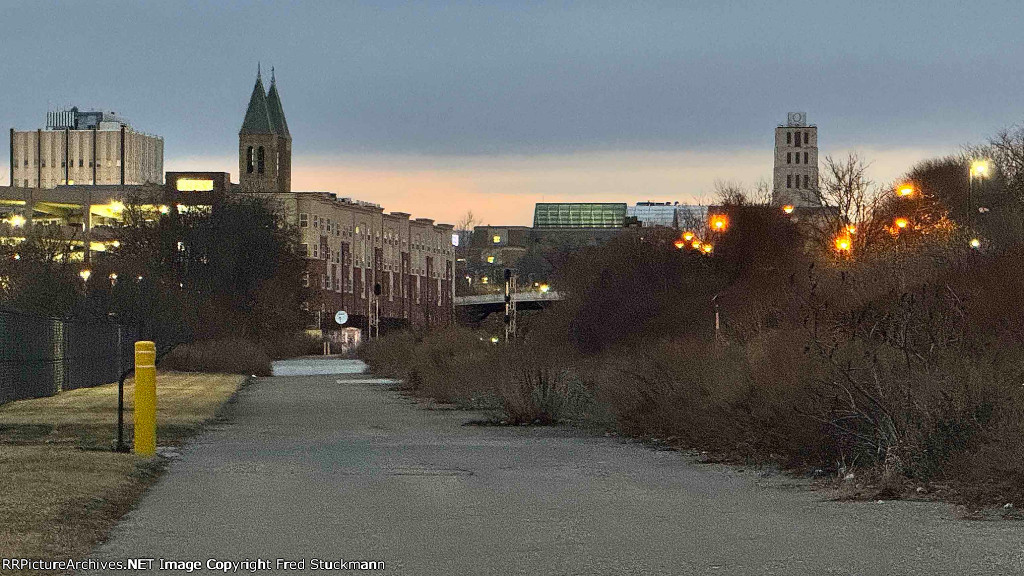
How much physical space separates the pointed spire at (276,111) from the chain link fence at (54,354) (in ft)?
440

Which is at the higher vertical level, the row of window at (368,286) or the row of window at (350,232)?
the row of window at (350,232)

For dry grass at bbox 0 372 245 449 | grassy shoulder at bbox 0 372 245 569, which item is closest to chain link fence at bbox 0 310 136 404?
dry grass at bbox 0 372 245 449

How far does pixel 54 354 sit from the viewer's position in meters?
37.9

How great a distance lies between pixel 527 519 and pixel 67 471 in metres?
5.35

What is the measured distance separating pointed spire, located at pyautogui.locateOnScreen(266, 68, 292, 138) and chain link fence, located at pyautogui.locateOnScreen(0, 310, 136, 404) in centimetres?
13407

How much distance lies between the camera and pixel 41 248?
78.1 meters

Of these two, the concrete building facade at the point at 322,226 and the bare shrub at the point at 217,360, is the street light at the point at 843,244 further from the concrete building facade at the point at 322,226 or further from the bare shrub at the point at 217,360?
the concrete building facade at the point at 322,226

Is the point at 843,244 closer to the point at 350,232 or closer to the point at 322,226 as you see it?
the point at 322,226

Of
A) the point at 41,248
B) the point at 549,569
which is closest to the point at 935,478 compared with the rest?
the point at 549,569

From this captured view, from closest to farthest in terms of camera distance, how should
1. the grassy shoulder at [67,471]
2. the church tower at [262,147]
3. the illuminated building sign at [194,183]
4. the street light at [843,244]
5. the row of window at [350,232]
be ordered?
1. the grassy shoulder at [67,471]
2. the street light at [843,244]
3. the row of window at [350,232]
4. the illuminated building sign at [194,183]
5. the church tower at [262,147]

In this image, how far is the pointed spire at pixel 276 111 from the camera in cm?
18425

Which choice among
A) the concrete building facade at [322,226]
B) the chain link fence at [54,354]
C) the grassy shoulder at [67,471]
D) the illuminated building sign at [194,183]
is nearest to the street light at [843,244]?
the chain link fence at [54,354]

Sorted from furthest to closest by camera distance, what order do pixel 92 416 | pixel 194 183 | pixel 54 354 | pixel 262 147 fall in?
pixel 262 147 < pixel 194 183 < pixel 54 354 < pixel 92 416

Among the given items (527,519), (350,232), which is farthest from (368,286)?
(527,519)
